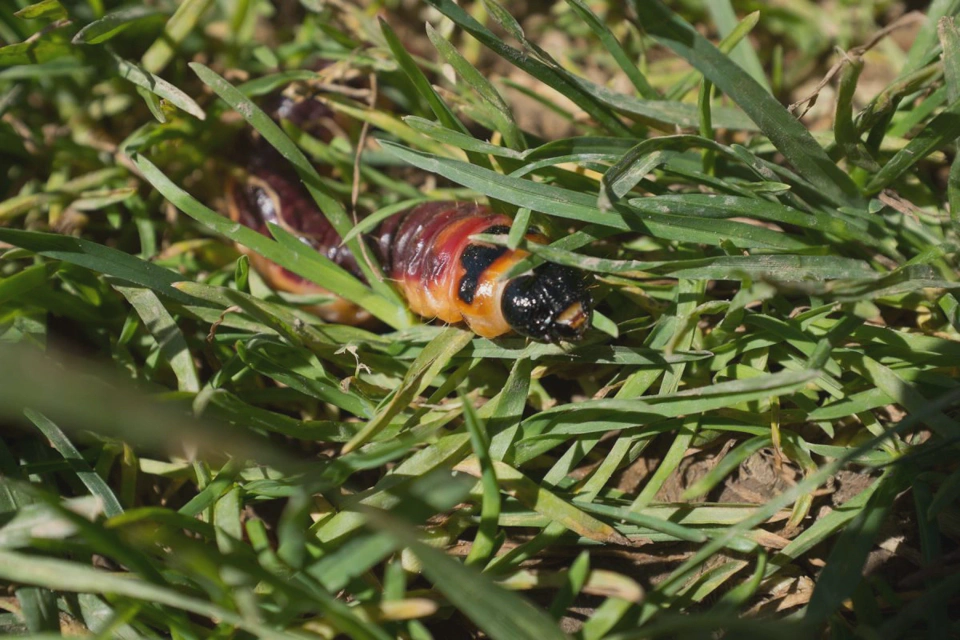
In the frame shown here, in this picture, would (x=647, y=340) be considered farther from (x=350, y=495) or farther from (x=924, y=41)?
(x=924, y=41)

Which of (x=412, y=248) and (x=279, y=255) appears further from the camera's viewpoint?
(x=412, y=248)

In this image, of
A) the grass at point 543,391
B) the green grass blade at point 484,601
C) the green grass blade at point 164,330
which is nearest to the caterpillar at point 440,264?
the grass at point 543,391

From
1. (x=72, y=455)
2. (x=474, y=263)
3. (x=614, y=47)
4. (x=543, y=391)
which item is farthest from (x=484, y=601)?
(x=614, y=47)

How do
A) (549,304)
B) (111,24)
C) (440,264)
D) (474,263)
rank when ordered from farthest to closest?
(111,24) < (440,264) < (474,263) < (549,304)

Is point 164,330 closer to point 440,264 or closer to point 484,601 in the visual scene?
point 440,264

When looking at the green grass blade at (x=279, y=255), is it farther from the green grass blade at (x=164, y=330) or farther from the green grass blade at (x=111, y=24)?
the green grass blade at (x=111, y=24)

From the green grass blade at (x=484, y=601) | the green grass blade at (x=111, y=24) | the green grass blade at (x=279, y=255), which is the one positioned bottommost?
the green grass blade at (x=484, y=601)

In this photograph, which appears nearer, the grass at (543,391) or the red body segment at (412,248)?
the grass at (543,391)
